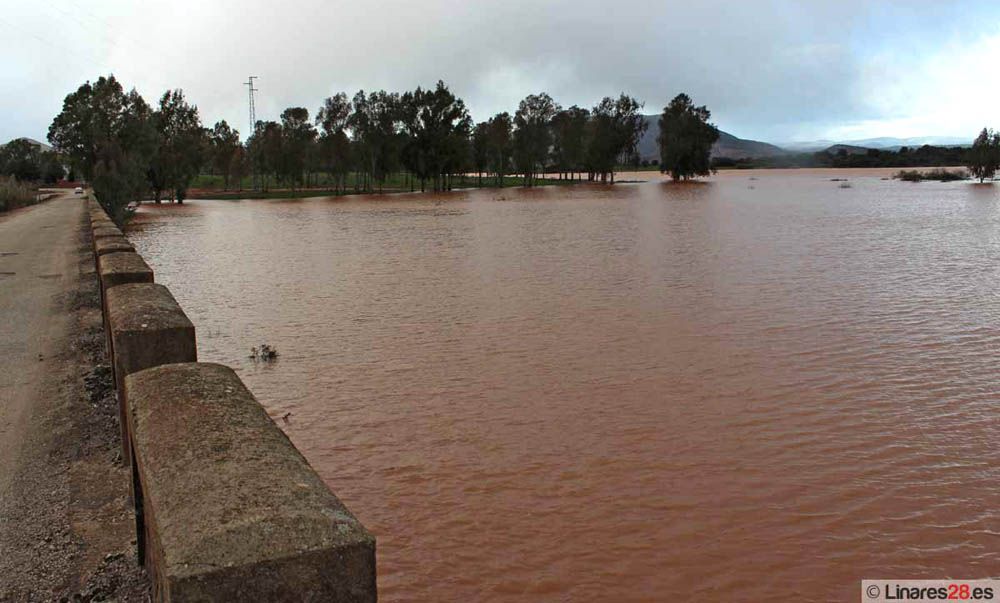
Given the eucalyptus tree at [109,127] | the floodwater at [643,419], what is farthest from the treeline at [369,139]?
the floodwater at [643,419]

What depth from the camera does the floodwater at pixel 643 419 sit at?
17.5 ft

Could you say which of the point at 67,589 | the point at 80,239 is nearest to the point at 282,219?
the point at 80,239

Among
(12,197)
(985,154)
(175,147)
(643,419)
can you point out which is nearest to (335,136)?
(175,147)

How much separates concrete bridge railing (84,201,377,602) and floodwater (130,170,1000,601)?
255 cm

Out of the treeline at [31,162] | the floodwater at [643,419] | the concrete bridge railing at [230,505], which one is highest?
the treeline at [31,162]

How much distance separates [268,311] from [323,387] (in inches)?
230

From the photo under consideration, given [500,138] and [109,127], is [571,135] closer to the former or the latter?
[500,138]

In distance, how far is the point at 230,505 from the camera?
83.7 inches

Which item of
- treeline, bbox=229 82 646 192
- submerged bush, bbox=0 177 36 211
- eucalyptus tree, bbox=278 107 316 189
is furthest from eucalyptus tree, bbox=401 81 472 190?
submerged bush, bbox=0 177 36 211

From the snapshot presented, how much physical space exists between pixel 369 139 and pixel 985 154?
2884 inches

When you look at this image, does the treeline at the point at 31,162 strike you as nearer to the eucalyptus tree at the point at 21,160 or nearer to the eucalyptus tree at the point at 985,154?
the eucalyptus tree at the point at 21,160

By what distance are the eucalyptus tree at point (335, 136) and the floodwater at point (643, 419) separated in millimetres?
82242

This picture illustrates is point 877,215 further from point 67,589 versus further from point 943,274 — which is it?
point 67,589

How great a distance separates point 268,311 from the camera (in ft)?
48.4
